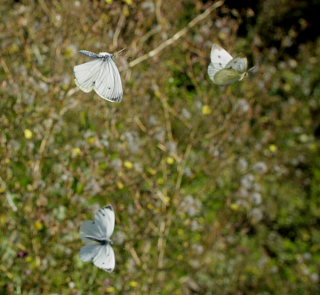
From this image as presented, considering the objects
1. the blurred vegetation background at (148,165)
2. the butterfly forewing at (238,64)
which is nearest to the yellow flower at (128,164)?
the blurred vegetation background at (148,165)

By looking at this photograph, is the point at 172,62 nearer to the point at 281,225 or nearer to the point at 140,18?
the point at 140,18

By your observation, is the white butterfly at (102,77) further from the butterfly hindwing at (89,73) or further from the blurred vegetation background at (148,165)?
the blurred vegetation background at (148,165)

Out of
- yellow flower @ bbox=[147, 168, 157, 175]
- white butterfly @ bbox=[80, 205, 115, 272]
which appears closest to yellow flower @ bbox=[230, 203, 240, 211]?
yellow flower @ bbox=[147, 168, 157, 175]

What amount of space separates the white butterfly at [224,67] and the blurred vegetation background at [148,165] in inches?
36.1

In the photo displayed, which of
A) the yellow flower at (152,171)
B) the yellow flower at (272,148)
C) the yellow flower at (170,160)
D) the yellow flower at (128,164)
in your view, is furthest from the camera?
the yellow flower at (272,148)

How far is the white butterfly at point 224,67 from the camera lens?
1.72m

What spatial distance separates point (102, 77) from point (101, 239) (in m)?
0.52

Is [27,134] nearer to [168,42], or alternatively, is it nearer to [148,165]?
[148,165]

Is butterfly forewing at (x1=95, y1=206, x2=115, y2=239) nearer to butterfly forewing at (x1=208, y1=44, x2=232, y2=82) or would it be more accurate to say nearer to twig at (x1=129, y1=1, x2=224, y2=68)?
butterfly forewing at (x1=208, y1=44, x2=232, y2=82)

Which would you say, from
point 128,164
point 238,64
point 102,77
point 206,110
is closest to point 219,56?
point 238,64

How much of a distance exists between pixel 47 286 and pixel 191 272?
1031 mm

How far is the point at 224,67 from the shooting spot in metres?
1.74

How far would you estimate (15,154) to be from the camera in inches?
91.0

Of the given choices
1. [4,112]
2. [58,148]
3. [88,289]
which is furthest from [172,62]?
[88,289]
